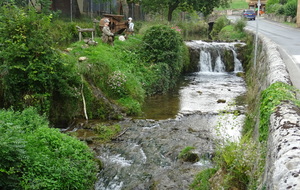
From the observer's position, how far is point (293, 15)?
44.3 meters

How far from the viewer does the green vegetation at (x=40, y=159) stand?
643 cm

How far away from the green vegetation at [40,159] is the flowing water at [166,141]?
668mm

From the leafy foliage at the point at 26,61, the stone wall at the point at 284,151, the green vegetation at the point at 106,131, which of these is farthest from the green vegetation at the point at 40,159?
the stone wall at the point at 284,151

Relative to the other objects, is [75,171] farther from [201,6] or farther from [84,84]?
[201,6]

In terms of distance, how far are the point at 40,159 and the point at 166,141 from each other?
13.4ft

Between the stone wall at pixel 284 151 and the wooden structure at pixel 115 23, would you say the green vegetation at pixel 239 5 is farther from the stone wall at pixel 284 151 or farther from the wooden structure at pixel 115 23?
the stone wall at pixel 284 151

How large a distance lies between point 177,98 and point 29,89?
25.9 feet

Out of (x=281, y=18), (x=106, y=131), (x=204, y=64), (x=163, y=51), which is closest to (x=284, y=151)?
(x=106, y=131)

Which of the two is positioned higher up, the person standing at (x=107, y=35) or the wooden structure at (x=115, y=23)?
the wooden structure at (x=115, y=23)

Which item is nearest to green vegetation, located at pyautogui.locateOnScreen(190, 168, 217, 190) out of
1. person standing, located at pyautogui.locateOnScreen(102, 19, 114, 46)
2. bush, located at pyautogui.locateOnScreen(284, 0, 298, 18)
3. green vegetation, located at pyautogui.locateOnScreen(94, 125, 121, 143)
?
green vegetation, located at pyautogui.locateOnScreen(94, 125, 121, 143)

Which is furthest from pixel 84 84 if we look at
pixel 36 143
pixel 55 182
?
pixel 55 182

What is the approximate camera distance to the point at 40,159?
6980 mm

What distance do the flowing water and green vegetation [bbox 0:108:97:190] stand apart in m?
0.67

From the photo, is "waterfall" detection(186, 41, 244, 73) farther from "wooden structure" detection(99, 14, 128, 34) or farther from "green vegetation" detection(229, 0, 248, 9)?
"green vegetation" detection(229, 0, 248, 9)
